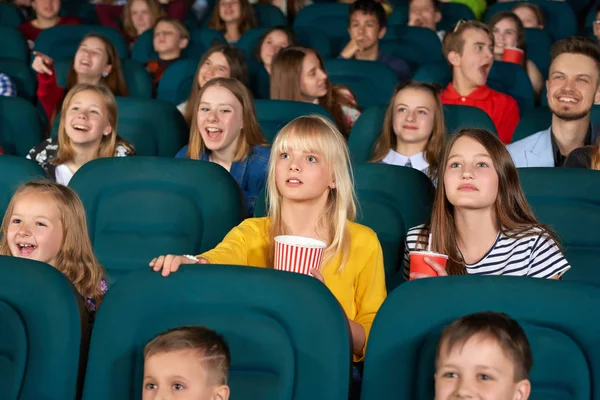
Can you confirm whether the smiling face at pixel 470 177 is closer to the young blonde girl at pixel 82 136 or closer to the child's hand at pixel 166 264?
the child's hand at pixel 166 264

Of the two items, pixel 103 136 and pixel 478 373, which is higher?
pixel 103 136

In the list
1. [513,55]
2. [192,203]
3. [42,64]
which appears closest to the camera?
[192,203]

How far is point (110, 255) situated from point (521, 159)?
4.64ft

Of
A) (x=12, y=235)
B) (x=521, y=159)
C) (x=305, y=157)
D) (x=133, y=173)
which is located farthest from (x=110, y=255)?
(x=521, y=159)

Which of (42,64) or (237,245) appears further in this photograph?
(42,64)

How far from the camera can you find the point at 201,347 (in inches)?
70.8

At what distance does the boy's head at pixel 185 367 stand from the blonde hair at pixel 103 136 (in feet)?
5.63

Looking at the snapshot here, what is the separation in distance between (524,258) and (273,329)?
2.56 feet

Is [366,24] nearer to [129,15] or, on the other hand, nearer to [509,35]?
[509,35]

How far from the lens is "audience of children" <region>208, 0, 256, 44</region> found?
5695 millimetres

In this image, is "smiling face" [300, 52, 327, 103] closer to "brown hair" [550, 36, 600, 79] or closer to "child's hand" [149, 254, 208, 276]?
"brown hair" [550, 36, 600, 79]

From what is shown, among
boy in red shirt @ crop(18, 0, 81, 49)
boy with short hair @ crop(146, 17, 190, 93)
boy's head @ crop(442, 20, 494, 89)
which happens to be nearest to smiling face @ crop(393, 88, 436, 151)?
boy's head @ crop(442, 20, 494, 89)

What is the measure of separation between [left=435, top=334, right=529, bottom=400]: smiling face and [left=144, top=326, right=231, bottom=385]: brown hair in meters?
0.38

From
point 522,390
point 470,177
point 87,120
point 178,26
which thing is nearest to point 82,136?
point 87,120
